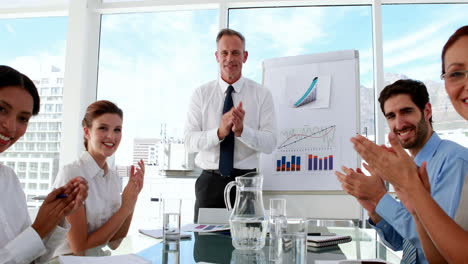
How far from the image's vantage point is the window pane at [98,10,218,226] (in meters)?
4.07

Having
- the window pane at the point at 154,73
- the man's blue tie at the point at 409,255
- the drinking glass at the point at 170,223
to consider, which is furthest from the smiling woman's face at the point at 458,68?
the window pane at the point at 154,73

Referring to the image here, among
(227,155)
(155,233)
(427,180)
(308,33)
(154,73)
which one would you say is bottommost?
(155,233)

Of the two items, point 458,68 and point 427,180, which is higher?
point 458,68

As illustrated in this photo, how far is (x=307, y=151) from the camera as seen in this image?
337cm

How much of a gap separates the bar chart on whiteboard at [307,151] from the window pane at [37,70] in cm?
256

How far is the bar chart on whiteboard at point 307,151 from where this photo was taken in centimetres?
334

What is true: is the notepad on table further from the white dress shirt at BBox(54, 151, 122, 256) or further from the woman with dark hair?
the woman with dark hair

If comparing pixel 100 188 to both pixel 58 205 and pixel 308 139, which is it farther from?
pixel 308 139

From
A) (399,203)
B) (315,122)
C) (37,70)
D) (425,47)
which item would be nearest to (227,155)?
(315,122)

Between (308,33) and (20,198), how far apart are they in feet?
10.6

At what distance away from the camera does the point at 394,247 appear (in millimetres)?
1646

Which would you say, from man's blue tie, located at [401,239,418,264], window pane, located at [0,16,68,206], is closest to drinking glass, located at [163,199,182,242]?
man's blue tie, located at [401,239,418,264]

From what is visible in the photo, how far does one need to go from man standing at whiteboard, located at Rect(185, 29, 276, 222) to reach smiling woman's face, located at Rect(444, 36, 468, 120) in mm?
1473

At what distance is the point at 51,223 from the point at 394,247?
1.36 metres
